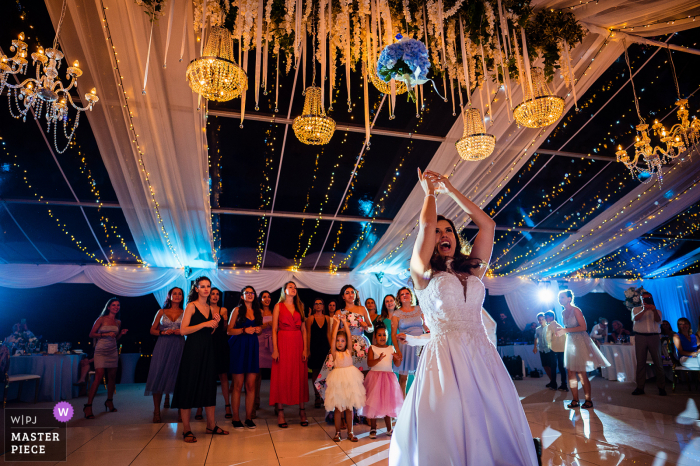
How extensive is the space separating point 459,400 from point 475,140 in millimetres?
3294

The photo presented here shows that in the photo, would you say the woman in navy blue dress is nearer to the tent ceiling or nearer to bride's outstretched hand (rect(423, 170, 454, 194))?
the tent ceiling

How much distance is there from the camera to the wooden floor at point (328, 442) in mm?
3068

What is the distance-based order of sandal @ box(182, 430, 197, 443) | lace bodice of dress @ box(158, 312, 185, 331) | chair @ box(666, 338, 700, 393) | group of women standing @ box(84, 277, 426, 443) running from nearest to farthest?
1. sandal @ box(182, 430, 197, 443)
2. group of women standing @ box(84, 277, 426, 443)
3. lace bodice of dress @ box(158, 312, 185, 331)
4. chair @ box(666, 338, 700, 393)

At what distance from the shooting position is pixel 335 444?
12.0 ft

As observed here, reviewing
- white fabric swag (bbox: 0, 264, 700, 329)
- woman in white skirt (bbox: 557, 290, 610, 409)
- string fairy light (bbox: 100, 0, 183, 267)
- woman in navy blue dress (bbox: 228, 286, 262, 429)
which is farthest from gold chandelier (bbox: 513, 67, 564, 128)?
white fabric swag (bbox: 0, 264, 700, 329)

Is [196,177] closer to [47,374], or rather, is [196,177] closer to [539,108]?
[47,374]

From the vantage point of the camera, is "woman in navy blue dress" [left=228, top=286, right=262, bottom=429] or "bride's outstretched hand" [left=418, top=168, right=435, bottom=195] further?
"woman in navy blue dress" [left=228, top=286, right=262, bottom=429]

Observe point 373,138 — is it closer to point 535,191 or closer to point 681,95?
point 535,191

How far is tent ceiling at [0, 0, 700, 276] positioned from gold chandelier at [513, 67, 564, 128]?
684 millimetres

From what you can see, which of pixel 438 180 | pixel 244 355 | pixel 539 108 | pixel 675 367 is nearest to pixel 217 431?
pixel 244 355

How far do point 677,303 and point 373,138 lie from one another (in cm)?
1220

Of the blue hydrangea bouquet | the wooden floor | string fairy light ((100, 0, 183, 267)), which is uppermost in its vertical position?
string fairy light ((100, 0, 183, 267))

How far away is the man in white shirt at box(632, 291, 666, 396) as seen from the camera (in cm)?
630

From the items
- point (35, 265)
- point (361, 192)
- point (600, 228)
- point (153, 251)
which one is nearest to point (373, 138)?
point (361, 192)
